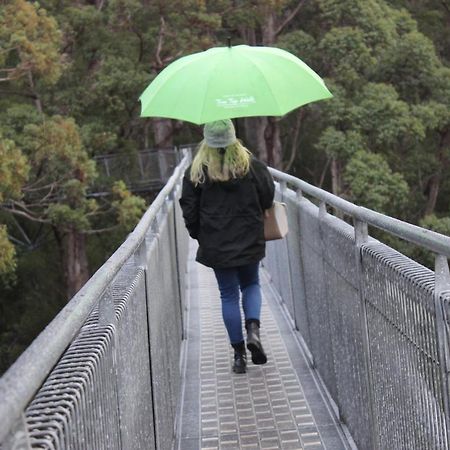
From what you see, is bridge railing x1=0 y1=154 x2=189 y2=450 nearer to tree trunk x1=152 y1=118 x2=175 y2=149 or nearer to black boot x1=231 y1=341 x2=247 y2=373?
black boot x1=231 y1=341 x2=247 y2=373

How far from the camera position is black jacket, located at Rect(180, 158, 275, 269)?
5074 mm

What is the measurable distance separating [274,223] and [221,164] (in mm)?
574

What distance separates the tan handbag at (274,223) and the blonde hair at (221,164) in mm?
407

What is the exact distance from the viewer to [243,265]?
517cm

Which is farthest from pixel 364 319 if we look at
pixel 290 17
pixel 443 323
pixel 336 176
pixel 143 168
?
pixel 290 17

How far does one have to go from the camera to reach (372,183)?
2191cm

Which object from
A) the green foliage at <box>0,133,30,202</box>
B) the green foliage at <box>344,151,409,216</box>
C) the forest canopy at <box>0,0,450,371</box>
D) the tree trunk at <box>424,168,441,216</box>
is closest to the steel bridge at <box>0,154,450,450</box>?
the green foliage at <box>0,133,30,202</box>

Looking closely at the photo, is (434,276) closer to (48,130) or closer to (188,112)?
(188,112)

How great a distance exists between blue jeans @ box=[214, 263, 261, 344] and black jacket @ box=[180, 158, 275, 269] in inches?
7.9

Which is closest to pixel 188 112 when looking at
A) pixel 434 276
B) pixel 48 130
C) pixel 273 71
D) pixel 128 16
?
pixel 273 71

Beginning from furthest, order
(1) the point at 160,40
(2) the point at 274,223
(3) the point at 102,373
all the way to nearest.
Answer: (1) the point at 160,40 < (2) the point at 274,223 < (3) the point at 102,373

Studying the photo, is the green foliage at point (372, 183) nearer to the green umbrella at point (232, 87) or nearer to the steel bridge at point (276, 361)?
the steel bridge at point (276, 361)

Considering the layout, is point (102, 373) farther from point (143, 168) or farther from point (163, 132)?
point (163, 132)

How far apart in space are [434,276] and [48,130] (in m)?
A: 17.2
